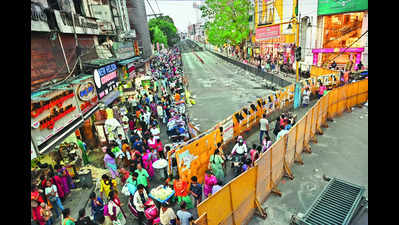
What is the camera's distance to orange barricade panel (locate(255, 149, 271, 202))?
6.31 m

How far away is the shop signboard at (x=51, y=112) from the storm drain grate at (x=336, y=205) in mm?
7560

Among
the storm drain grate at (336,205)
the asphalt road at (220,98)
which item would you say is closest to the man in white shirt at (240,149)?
the storm drain grate at (336,205)

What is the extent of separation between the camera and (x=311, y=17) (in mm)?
25031

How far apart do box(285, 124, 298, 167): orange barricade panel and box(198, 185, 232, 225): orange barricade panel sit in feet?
12.1

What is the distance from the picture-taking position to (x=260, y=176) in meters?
6.42

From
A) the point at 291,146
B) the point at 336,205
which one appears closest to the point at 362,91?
the point at 291,146

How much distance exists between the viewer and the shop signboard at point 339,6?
68.2ft

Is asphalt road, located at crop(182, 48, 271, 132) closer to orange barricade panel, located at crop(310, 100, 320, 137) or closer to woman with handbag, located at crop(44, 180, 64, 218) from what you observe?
orange barricade panel, located at crop(310, 100, 320, 137)

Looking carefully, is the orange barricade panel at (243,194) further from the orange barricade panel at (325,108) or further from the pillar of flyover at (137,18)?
the pillar of flyover at (137,18)

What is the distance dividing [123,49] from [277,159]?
1393cm

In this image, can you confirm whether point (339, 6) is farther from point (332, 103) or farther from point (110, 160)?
point (110, 160)
